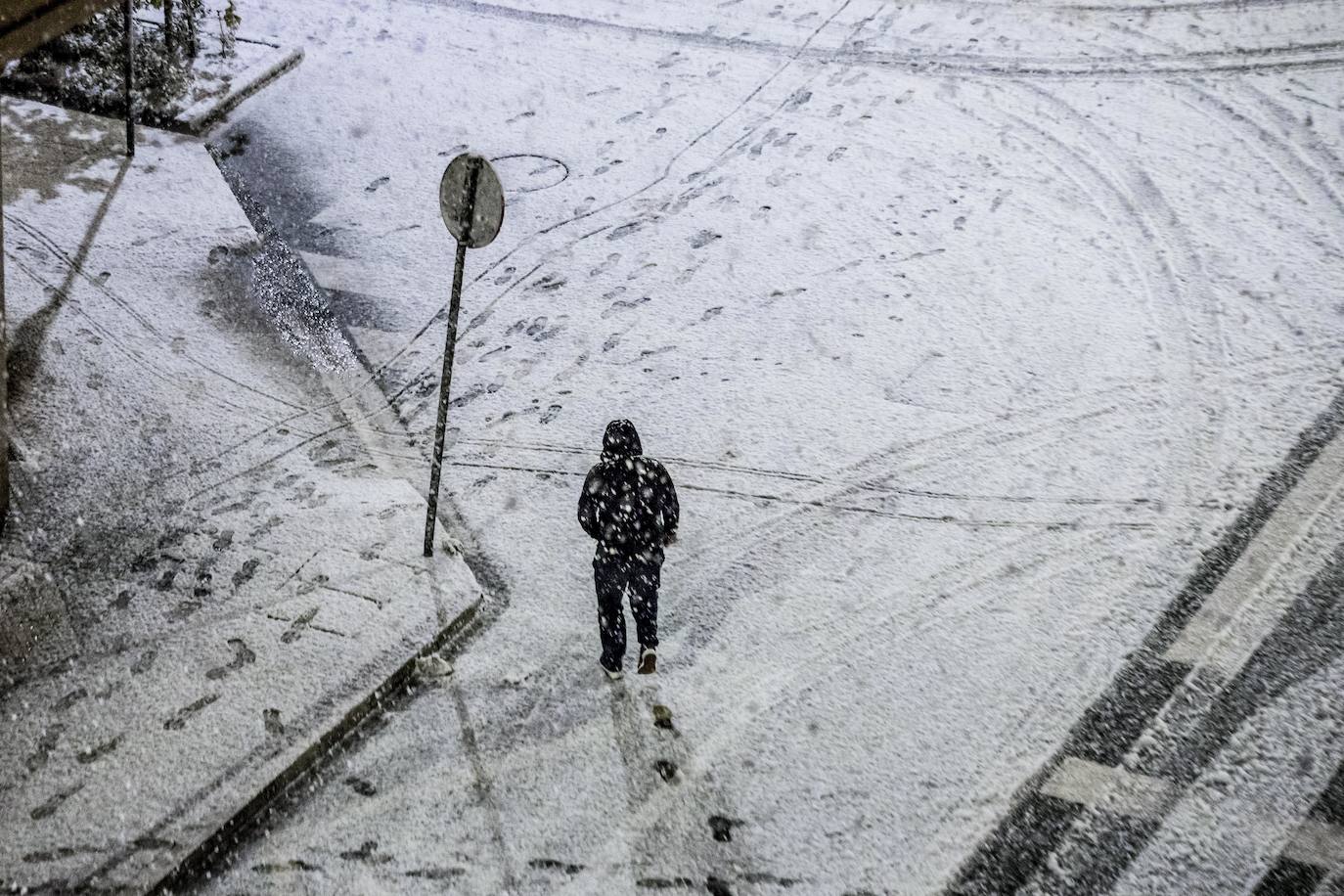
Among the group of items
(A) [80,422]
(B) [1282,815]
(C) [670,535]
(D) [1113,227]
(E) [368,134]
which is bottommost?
(B) [1282,815]

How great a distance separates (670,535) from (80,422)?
152 inches

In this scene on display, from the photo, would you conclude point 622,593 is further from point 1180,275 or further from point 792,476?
point 1180,275

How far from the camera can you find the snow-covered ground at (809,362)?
5.31m

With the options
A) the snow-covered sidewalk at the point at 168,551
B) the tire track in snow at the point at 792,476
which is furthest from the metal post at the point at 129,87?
the tire track in snow at the point at 792,476

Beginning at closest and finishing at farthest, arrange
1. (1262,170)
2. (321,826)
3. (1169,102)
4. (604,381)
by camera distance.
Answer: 1. (321,826)
2. (604,381)
3. (1262,170)
4. (1169,102)

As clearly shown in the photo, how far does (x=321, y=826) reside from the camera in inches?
197

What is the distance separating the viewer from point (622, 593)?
19.1ft

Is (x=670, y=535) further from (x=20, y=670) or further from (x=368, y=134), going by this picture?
(x=368, y=134)

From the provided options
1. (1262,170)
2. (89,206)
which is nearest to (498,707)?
(89,206)

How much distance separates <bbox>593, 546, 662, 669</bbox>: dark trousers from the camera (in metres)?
5.69

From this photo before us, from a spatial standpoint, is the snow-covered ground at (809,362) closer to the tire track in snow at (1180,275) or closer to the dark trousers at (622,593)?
the tire track in snow at (1180,275)

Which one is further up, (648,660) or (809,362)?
(809,362)

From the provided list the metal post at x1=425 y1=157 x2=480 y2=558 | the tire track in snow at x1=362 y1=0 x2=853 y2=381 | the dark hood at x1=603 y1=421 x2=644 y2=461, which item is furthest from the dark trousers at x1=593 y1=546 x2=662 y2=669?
the tire track in snow at x1=362 y1=0 x2=853 y2=381

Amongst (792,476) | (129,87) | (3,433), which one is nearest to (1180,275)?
(792,476)
